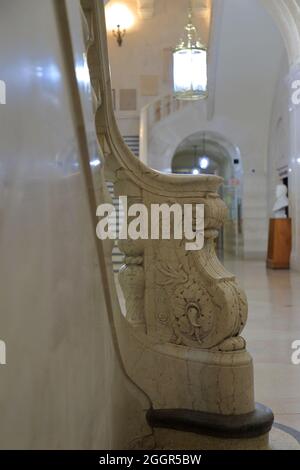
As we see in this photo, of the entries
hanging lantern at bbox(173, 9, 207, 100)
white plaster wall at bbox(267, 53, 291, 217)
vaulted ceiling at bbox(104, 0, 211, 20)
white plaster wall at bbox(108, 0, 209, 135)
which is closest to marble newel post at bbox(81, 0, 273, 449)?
hanging lantern at bbox(173, 9, 207, 100)

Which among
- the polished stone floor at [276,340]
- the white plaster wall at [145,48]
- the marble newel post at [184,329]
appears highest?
the white plaster wall at [145,48]

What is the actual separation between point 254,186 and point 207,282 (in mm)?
13102

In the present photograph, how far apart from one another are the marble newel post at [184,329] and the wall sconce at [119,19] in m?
16.1

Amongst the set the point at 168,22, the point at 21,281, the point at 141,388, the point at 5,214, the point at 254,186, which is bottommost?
the point at 141,388

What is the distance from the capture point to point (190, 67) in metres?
10.5

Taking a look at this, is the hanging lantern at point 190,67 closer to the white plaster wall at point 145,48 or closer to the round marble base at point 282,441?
the white plaster wall at point 145,48

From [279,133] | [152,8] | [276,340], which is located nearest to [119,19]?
[152,8]

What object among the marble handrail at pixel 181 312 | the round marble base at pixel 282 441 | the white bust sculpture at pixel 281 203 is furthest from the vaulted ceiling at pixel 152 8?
the round marble base at pixel 282 441

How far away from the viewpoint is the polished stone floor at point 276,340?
121 inches

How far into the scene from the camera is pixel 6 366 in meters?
0.97

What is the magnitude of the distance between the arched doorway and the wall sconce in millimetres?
4205

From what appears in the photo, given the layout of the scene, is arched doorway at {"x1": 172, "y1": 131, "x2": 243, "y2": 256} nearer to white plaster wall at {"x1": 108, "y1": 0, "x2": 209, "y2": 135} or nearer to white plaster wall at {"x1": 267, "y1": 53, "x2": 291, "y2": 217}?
white plaster wall at {"x1": 267, "y1": 53, "x2": 291, "y2": 217}
